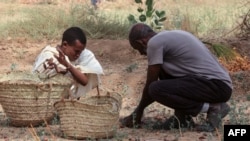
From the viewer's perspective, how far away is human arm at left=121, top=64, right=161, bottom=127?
A: 5.45 metres

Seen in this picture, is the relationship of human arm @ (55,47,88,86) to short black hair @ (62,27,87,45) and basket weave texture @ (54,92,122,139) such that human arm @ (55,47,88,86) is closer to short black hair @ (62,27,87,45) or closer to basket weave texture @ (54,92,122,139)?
short black hair @ (62,27,87,45)

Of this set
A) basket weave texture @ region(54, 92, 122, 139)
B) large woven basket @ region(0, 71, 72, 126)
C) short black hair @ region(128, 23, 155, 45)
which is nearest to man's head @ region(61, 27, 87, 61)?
large woven basket @ region(0, 71, 72, 126)

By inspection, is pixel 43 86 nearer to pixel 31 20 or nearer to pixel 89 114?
pixel 89 114

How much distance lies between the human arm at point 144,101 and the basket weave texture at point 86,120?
46 centimetres

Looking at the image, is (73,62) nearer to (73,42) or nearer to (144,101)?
(73,42)

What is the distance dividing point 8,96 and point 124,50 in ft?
17.2

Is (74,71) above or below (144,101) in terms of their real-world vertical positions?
above

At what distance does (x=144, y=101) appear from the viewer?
5.70 metres

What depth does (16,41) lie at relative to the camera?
472 inches

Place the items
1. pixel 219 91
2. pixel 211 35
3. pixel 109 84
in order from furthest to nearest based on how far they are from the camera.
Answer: pixel 211 35
pixel 109 84
pixel 219 91

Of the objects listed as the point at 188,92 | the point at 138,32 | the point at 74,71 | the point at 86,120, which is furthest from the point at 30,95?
the point at 188,92

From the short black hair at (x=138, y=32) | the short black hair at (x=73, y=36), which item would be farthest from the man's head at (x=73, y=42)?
the short black hair at (x=138, y=32)

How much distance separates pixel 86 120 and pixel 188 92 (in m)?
0.96

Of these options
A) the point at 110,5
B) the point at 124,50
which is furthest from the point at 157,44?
the point at 110,5
